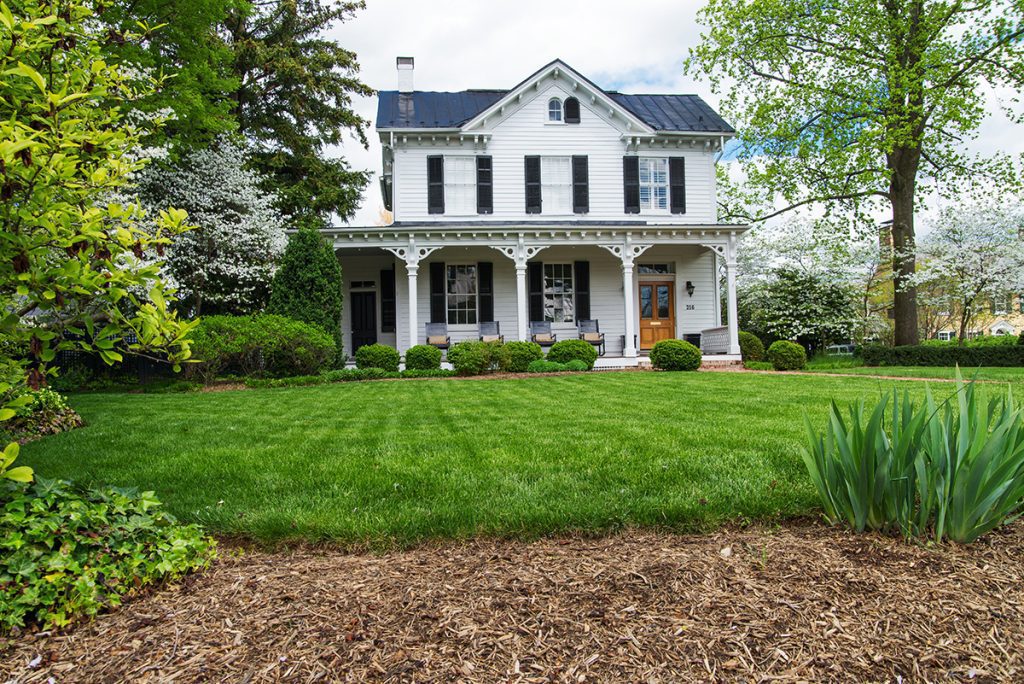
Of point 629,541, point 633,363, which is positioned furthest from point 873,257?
point 629,541

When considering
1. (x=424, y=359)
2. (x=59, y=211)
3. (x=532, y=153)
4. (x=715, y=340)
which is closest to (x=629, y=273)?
(x=715, y=340)

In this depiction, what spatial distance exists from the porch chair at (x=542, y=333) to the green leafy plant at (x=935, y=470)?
43.3ft

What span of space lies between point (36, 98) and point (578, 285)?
15312 mm

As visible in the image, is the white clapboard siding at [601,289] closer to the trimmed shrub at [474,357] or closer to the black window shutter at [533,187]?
the black window shutter at [533,187]

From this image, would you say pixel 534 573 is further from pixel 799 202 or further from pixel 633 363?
pixel 799 202

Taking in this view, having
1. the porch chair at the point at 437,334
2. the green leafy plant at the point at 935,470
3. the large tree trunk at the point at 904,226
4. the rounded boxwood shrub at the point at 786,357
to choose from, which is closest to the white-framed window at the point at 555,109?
the porch chair at the point at 437,334

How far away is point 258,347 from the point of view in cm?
1165

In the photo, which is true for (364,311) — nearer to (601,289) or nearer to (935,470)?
(601,289)

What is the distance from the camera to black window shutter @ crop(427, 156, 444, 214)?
54.4 ft

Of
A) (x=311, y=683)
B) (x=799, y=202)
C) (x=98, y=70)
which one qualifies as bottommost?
(x=311, y=683)

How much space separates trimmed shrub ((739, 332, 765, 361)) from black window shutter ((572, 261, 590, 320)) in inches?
174

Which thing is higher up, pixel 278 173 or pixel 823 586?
pixel 278 173

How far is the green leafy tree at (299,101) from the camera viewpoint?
66.1 ft

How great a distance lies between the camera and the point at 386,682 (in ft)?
5.90
